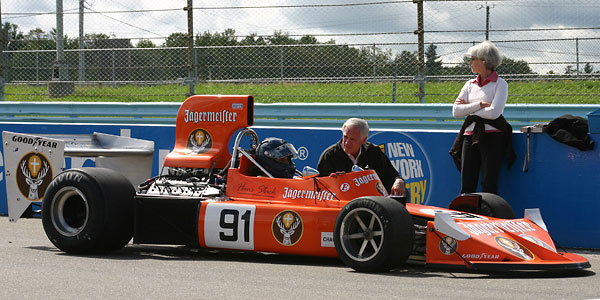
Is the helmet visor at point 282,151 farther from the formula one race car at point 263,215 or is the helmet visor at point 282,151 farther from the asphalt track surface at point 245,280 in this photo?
the asphalt track surface at point 245,280

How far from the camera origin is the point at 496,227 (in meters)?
6.86

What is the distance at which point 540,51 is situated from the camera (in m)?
12.4

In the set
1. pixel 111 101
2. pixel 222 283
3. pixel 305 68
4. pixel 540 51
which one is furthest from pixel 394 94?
pixel 222 283

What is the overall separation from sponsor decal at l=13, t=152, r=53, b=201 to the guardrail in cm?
524

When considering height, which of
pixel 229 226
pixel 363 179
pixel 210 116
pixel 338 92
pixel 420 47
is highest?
pixel 420 47

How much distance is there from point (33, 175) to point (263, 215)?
2.48 m

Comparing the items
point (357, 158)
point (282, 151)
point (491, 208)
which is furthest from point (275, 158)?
point (491, 208)

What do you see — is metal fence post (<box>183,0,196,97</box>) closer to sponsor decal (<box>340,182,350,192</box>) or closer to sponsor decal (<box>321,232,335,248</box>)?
sponsor decal (<box>340,182,350,192</box>)

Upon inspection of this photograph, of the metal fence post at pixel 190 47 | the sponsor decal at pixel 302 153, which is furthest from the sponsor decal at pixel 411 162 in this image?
the metal fence post at pixel 190 47

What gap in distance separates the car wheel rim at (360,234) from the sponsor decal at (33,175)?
3.10 m

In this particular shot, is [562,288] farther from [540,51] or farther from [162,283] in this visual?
[540,51]

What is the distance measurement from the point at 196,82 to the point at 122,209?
5.79m

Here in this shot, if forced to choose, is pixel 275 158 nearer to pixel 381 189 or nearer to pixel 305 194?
pixel 305 194

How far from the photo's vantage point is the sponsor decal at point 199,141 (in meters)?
8.38
